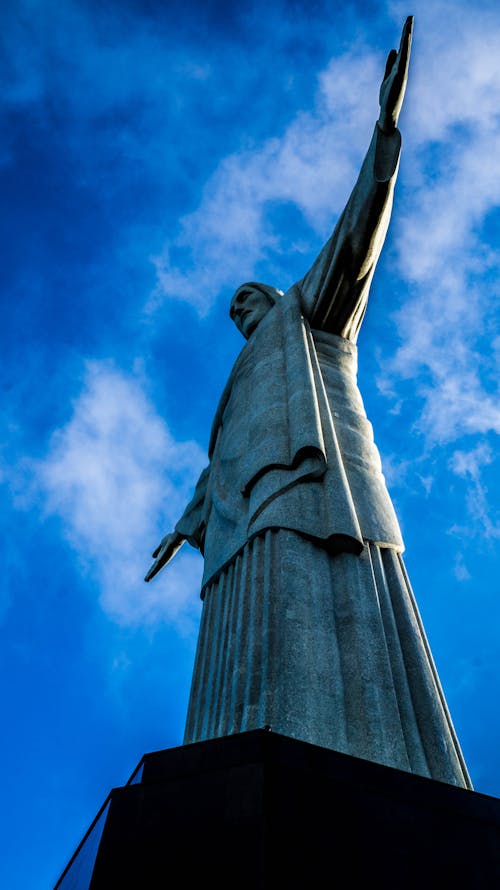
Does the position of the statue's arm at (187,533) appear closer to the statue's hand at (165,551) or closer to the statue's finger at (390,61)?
the statue's hand at (165,551)

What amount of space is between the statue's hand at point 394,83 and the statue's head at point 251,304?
3791mm

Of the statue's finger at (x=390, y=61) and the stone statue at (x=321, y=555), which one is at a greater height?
the statue's finger at (x=390, y=61)

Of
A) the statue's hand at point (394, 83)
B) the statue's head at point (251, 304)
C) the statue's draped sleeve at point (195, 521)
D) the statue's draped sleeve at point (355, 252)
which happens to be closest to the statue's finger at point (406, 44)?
the statue's hand at point (394, 83)

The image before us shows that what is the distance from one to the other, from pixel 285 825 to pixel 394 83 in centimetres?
642

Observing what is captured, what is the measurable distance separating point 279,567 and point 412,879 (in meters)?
2.41

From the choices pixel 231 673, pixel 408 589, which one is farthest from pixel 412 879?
pixel 408 589

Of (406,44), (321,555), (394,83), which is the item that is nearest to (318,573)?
(321,555)

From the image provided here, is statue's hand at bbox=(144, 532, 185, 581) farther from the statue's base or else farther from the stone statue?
the statue's base

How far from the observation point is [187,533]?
27.9 ft

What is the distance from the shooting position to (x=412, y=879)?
276cm

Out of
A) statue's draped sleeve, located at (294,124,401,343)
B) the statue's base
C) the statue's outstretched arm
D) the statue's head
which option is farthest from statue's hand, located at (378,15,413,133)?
the statue's base

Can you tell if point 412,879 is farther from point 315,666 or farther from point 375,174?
point 375,174

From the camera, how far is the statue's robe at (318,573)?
4.21 m

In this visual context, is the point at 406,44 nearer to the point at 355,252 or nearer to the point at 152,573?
the point at 355,252
